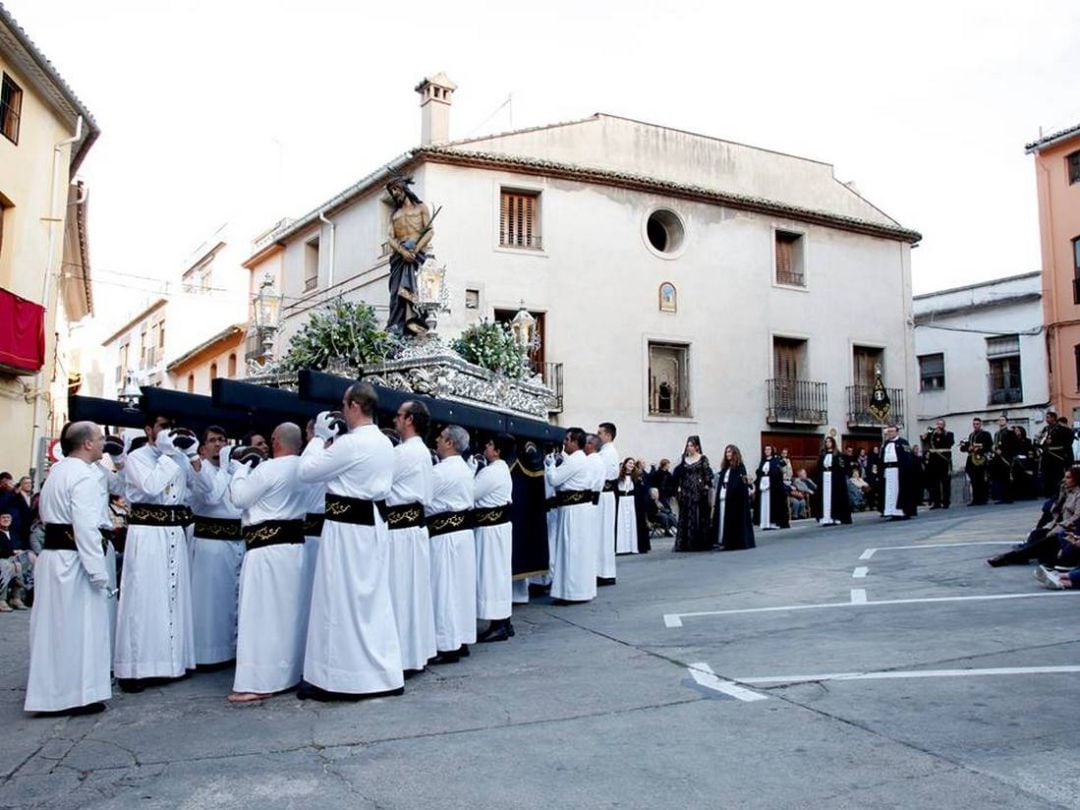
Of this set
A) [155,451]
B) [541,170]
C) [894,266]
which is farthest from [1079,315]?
[155,451]

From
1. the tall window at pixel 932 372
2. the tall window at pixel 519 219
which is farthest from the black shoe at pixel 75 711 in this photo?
the tall window at pixel 932 372

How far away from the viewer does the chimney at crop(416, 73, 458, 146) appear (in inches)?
961

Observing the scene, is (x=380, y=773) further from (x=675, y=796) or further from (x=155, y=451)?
(x=155, y=451)

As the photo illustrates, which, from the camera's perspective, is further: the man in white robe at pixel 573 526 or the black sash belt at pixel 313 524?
the man in white robe at pixel 573 526

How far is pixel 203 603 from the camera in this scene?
7707mm

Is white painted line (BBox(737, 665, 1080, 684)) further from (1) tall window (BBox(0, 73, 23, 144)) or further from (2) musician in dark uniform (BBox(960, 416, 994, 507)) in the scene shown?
(1) tall window (BBox(0, 73, 23, 144))

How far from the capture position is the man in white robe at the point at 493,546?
858 centimetres

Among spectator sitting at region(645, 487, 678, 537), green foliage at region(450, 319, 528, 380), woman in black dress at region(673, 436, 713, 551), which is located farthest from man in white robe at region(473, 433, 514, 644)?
spectator sitting at region(645, 487, 678, 537)

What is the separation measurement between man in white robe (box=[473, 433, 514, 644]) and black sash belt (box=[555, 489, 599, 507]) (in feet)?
6.31

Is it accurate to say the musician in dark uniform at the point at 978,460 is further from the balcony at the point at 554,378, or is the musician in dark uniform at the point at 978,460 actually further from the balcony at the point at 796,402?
the balcony at the point at 554,378

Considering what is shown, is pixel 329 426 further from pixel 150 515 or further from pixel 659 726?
pixel 659 726

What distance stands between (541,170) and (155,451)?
18.3m

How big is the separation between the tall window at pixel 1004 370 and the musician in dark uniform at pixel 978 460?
1479cm

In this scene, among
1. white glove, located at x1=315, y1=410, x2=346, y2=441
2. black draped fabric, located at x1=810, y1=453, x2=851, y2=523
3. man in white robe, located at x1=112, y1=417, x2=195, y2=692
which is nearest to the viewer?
white glove, located at x1=315, y1=410, x2=346, y2=441
